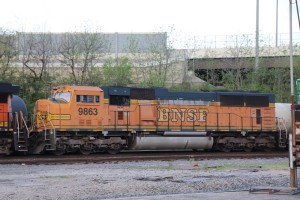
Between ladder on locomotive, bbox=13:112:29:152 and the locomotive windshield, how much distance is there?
7.04 ft

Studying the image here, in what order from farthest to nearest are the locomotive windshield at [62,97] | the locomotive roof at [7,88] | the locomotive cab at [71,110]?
the locomotive windshield at [62,97], the locomotive cab at [71,110], the locomotive roof at [7,88]

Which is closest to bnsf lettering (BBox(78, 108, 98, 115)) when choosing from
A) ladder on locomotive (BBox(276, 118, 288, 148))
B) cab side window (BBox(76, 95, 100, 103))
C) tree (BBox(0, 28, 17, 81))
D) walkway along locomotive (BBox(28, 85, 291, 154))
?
walkway along locomotive (BBox(28, 85, 291, 154))

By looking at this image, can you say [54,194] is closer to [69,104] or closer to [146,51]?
[69,104]

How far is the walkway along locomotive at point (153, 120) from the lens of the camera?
79.5 ft

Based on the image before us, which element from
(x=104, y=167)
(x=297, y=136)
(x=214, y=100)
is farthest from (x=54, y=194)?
(x=214, y=100)

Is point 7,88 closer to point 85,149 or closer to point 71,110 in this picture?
point 71,110

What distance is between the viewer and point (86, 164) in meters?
Answer: 19.3

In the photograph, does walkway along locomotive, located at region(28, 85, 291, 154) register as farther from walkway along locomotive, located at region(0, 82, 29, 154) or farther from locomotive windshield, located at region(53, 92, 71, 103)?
walkway along locomotive, located at region(0, 82, 29, 154)

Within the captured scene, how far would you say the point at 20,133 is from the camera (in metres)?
23.0

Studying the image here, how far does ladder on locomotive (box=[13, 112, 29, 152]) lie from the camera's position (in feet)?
74.9

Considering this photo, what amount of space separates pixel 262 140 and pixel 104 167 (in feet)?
43.8

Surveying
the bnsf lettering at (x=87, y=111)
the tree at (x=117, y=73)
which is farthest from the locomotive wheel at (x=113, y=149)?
the tree at (x=117, y=73)

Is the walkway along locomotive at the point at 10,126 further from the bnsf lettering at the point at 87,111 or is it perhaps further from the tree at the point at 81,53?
the tree at the point at 81,53

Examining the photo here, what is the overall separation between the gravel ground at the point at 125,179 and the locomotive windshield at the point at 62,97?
618 cm
